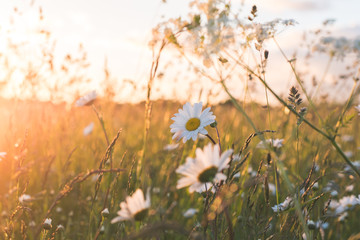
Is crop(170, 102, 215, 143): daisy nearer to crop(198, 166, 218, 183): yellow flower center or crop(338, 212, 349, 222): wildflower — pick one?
crop(198, 166, 218, 183): yellow flower center

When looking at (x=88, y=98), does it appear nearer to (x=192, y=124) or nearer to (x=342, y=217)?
(x=192, y=124)

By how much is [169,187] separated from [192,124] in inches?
20.0

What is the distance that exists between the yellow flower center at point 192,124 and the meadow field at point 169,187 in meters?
0.13

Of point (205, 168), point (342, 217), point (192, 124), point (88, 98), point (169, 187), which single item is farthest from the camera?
point (88, 98)

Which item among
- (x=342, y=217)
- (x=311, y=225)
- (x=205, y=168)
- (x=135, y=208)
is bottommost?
(x=342, y=217)

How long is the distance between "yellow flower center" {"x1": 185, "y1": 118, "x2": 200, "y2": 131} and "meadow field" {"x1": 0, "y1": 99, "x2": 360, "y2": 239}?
0.13 m

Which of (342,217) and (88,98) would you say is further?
(88,98)

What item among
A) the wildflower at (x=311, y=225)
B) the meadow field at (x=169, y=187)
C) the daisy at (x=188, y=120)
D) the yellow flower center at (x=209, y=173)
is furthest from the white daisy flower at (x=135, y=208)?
the wildflower at (x=311, y=225)

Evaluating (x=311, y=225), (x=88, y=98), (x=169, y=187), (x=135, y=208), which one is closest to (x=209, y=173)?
(x=135, y=208)

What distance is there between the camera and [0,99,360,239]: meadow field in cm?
103

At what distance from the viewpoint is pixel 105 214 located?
1.16m

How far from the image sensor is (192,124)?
1188 mm

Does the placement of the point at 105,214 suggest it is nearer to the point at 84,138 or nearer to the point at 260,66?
the point at 260,66

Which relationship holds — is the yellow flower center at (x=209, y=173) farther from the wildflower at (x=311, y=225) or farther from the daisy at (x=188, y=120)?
the wildflower at (x=311, y=225)
